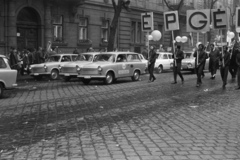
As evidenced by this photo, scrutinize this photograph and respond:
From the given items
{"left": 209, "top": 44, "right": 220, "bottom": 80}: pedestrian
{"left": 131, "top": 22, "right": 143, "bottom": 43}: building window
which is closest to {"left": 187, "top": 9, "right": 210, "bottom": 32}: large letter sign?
{"left": 209, "top": 44, "right": 220, "bottom": 80}: pedestrian

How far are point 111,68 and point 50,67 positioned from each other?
182 inches

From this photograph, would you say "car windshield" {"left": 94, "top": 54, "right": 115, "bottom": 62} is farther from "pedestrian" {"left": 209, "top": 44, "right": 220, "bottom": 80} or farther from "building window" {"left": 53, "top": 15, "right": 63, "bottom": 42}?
"building window" {"left": 53, "top": 15, "right": 63, "bottom": 42}

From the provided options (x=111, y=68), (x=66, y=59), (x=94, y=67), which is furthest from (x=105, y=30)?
(x=94, y=67)

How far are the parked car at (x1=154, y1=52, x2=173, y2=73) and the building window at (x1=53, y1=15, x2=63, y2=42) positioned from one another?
802 centimetres

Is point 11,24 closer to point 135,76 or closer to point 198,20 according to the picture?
point 135,76

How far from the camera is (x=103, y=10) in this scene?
33.8m

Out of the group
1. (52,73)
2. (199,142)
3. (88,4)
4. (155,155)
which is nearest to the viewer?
(155,155)

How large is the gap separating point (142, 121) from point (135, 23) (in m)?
30.4

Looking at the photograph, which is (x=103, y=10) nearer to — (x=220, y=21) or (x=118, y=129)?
(x=220, y=21)

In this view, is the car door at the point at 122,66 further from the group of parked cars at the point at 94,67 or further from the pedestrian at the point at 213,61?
the pedestrian at the point at 213,61

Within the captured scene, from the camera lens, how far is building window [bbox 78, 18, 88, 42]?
32.1 metres

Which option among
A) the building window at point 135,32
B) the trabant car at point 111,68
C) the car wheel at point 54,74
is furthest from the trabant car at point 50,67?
the building window at point 135,32

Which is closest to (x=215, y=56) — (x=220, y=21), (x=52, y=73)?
(x=220, y=21)

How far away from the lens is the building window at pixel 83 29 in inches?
1264
